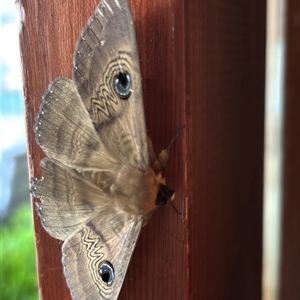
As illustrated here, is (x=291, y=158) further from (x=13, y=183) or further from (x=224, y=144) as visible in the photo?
(x=13, y=183)

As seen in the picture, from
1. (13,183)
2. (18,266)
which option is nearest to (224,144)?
(18,266)

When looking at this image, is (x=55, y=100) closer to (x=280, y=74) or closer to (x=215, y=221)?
(x=215, y=221)

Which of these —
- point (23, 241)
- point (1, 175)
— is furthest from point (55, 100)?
point (1, 175)

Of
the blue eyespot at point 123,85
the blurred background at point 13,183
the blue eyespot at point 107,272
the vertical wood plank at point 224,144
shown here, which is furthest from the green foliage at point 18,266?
the blue eyespot at point 123,85

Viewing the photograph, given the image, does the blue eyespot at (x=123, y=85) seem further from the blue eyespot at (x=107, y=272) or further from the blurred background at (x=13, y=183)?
the blurred background at (x=13, y=183)

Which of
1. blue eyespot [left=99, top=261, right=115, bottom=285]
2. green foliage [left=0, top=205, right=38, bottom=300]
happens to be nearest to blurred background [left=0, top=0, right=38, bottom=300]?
green foliage [left=0, top=205, right=38, bottom=300]

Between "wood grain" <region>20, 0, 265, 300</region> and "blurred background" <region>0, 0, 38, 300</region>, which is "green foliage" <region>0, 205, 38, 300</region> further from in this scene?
"wood grain" <region>20, 0, 265, 300</region>
